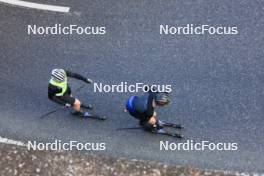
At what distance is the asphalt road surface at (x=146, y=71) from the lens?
413 inches

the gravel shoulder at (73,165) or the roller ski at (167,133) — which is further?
the roller ski at (167,133)

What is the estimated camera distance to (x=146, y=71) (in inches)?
441

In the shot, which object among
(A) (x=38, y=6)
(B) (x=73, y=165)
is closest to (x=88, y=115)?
(B) (x=73, y=165)

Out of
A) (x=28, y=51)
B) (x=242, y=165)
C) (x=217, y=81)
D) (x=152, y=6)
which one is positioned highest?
(x=152, y=6)

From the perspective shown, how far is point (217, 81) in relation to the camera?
11008mm

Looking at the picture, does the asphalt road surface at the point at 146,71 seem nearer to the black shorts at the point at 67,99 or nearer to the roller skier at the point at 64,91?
the roller skier at the point at 64,91

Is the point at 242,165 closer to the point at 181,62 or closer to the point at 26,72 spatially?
the point at 181,62

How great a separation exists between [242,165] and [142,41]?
3.58 meters

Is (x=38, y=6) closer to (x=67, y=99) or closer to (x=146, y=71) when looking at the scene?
(x=67, y=99)

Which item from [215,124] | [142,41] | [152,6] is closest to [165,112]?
[215,124]

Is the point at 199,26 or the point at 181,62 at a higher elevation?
the point at 199,26

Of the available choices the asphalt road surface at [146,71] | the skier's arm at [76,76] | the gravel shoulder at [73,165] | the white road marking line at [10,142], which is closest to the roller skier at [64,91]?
the skier's arm at [76,76]

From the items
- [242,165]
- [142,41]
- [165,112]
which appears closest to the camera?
[242,165]

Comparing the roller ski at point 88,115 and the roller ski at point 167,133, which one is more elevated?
the roller ski at point 88,115
